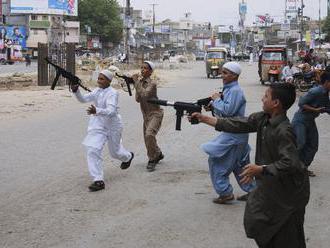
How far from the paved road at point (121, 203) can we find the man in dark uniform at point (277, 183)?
1549 mm

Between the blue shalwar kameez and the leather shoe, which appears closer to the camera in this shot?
the blue shalwar kameez

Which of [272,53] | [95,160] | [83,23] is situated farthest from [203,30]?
[95,160]

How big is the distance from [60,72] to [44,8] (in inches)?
3305

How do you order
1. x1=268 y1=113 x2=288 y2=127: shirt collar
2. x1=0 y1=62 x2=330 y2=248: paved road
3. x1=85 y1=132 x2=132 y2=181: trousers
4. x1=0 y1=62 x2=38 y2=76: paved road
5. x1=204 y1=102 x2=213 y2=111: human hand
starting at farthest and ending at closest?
x1=0 y1=62 x2=38 y2=76: paved road < x1=85 y1=132 x2=132 y2=181: trousers < x1=204 y1=102 x2=213 y2=111: human hand < x1=0 y1=62 x2=330 y2=248: paved road < x1=268 y1=113 x2=288 y2=127: shirt collar

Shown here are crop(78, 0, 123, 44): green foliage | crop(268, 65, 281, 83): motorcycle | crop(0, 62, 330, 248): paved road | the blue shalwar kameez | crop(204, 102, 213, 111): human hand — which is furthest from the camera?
crop(78, 0, 123, 44): green foliage

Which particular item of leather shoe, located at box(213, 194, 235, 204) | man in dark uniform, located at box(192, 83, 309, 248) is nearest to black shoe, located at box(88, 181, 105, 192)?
leather shoe, located at box(213, 194, 235, 204)

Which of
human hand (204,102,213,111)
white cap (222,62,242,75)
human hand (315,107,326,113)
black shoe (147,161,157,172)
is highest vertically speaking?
white cap (222,62,242,75)

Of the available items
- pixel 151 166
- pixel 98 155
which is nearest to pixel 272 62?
pixel 151 166

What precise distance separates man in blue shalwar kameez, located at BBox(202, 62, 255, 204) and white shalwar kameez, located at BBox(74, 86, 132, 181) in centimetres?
160

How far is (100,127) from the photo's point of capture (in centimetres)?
795

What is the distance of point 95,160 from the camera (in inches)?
304

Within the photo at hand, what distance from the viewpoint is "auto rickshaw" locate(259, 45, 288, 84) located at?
111 ft

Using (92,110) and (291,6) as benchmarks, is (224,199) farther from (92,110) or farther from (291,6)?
(291,6)

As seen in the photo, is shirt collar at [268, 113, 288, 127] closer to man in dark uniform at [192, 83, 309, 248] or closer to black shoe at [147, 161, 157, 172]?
man in dark uniform at [192, 83, 309, 248]
